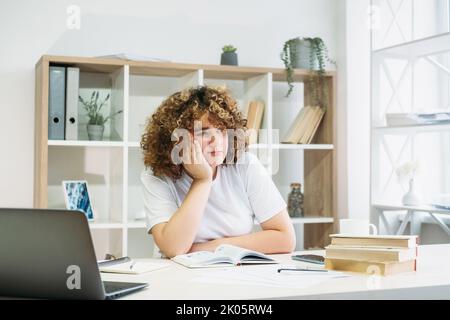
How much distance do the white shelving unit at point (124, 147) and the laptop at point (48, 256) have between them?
174cm

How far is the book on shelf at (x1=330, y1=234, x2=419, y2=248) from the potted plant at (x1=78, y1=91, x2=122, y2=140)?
1746 millimetres

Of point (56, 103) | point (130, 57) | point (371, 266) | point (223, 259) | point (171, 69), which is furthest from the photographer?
point (171, 69)

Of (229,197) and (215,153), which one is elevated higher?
(215,153)

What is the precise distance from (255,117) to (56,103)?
1023 millimetres

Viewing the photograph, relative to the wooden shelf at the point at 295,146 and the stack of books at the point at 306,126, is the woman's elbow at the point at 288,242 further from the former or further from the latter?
the stack of books at the point at 306,126

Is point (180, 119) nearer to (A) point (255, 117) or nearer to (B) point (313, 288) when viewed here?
(B) point (313, 288)

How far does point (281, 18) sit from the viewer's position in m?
3.71

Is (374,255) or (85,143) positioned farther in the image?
(85,143)

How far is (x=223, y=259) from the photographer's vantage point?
1.71m

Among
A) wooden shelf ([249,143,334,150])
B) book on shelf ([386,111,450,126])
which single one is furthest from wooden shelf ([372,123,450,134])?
wooden shelf ([249,143,334,150])

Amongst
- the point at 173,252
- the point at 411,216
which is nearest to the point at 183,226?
the point at 173,252

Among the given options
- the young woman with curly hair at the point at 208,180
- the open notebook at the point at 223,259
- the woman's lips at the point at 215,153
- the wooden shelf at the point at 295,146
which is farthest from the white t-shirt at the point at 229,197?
the wooden shelf at the point at 295,146
